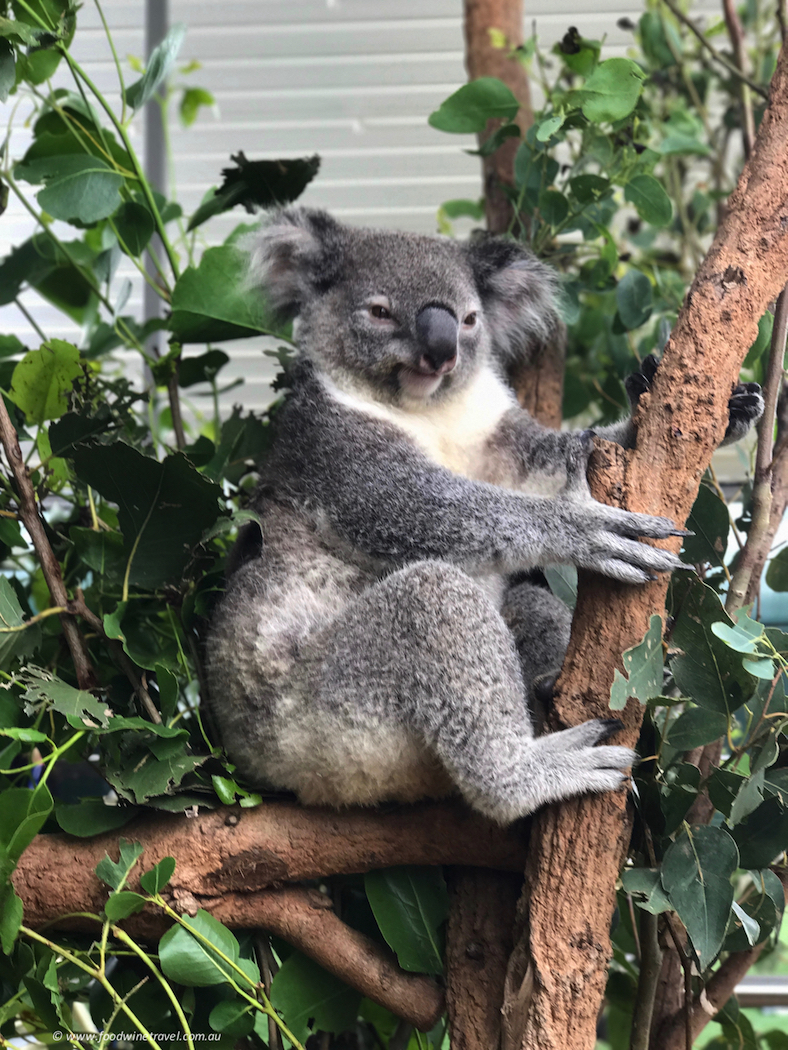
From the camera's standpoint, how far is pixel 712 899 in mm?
1544

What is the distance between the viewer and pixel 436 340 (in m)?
2.12

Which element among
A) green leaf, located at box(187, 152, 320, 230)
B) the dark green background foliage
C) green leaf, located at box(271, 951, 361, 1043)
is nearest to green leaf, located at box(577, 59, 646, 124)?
the dark green background foliage

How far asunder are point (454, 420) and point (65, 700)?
116 cm

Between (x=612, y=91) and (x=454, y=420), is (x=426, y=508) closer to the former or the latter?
(x=454, y=420)

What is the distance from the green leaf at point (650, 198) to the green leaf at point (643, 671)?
4.22 ft

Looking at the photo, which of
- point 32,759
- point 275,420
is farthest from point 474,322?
point 32,759

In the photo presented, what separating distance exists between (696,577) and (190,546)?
1040mm

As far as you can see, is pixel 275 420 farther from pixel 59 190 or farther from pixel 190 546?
pixel 59 190

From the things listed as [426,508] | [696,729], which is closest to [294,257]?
[426,508]

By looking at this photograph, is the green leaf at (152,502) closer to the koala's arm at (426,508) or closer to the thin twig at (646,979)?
the koala's arm at (426,508)

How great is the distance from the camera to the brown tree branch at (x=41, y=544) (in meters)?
1.91

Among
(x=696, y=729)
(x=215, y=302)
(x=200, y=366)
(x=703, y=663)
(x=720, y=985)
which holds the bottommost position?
(x=720, y=985)

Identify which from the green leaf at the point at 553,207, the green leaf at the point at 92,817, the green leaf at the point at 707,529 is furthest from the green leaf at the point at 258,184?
the green leaf at the point at 92,817

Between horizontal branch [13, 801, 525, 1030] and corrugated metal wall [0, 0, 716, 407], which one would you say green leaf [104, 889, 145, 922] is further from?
corrugated metal wall [0, 0, 716, 407]
